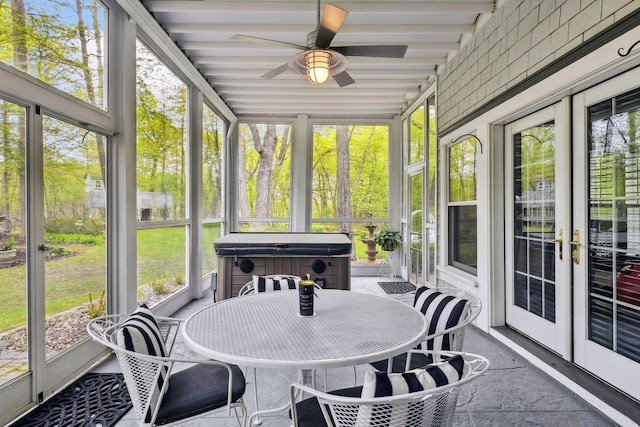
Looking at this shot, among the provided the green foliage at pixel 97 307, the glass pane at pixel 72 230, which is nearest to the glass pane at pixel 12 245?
the glass pane at pixel 72 230

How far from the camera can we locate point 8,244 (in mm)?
1977

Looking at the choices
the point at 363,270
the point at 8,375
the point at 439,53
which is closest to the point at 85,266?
the point at 8,375

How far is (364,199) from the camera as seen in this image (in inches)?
263

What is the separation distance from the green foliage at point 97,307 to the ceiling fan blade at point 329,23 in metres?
2.73

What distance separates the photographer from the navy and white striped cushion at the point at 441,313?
1.86 metres

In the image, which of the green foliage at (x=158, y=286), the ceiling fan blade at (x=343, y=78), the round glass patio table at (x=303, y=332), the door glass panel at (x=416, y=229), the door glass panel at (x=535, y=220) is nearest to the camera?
the round glass patio table at (x=303, y=332)

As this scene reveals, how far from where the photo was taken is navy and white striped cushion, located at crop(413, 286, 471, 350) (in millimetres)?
1860

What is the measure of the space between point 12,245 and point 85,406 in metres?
1.11

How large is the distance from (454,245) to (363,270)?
8.40ft

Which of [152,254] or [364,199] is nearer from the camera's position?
[152,254]

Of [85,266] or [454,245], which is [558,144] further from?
[85,266]

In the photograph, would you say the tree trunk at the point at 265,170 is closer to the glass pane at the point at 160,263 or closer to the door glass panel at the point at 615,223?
the glass pane at the point at 160,263

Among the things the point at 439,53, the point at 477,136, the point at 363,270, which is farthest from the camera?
the point at 363,270

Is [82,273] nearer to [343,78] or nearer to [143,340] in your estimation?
[143,340]
